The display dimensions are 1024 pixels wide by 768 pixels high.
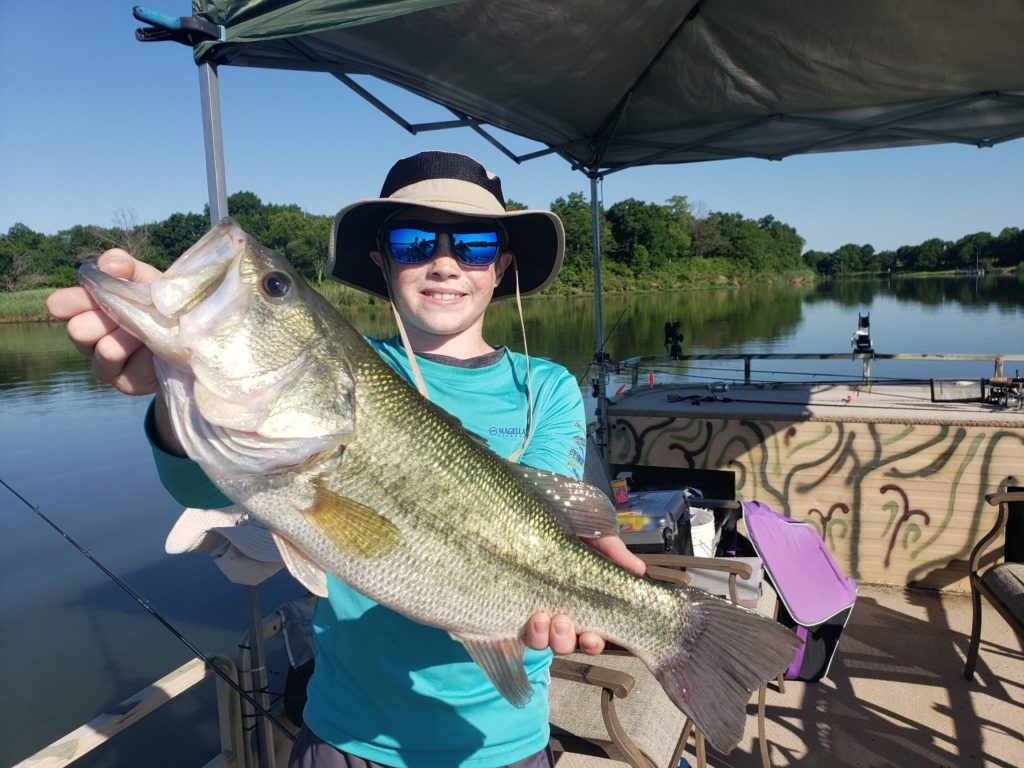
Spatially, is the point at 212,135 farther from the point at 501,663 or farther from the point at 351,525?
the point at 501,663

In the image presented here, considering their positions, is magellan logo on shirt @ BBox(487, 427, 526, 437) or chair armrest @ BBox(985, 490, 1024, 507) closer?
magellan logo on shirt @ BBox(487, 427, 526, 437)

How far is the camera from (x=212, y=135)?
2.61 meters

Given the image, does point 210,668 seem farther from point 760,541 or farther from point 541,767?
point 760,541

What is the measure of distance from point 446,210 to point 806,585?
3.60 metres

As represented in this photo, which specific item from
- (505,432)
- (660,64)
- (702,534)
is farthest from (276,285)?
(660,64)

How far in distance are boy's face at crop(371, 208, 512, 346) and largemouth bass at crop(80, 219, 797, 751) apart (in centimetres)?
42

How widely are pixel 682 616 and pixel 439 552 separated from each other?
740 millimetres

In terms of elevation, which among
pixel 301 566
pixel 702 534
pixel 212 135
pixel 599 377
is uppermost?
pixel 212 135

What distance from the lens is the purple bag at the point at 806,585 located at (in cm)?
406

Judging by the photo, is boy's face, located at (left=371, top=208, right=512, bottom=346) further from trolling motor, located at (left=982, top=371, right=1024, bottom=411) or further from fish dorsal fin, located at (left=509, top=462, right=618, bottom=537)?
trolling motor, located at (left=982, top=371, right=1024, bottom=411)

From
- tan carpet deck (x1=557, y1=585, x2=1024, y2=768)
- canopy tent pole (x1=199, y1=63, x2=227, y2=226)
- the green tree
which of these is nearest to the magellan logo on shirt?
canopy tent pole (x1=199, y1=63, x2=227, y2=226)

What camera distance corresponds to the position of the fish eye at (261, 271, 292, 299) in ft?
4.99

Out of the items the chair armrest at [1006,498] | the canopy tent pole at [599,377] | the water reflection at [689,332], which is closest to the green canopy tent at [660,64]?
the canopy tent pole at [599,377]

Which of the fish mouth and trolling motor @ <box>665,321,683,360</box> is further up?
the fish mouth
